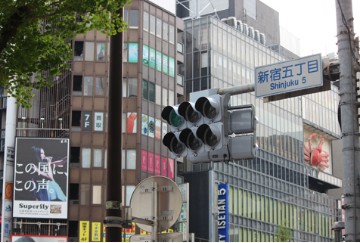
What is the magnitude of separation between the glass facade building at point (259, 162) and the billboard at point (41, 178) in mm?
16195

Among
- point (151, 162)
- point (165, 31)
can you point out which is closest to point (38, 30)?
point (151, 162)

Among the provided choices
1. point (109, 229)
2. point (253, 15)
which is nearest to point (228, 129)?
point (109, 229)

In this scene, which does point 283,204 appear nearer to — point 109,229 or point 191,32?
point 191,32

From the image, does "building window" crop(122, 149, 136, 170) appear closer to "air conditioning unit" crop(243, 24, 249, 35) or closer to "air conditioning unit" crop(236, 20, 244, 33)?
"air conditioning unit" crop(236, 20, 244, 33)

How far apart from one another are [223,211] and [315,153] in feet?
109

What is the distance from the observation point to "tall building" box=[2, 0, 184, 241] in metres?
65.6

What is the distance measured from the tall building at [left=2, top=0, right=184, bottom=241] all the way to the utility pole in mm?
53182

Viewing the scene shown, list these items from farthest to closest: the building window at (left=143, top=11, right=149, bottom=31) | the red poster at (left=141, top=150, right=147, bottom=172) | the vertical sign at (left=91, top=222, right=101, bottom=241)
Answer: the building window at (left=143, top=11, right=149, bottom=31), the red poster at (left=141, top=150, right=147, bottom=172), the vertical sign at (left=91, top=222, right=101, bottom=241)

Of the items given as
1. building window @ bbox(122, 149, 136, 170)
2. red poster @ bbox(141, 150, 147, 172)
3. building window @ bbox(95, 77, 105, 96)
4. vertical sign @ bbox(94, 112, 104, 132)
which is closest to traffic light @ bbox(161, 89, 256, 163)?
building window @ bbox(122, 149, 136, 170)

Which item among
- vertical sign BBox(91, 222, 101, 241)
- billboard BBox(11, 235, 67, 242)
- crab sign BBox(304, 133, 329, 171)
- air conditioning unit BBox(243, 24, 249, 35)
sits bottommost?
billboard BBox(11, 235, 67, 242)

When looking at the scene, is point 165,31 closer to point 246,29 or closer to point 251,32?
point 246,29

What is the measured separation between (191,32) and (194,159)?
6964 centimetres

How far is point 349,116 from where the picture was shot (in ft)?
37.4

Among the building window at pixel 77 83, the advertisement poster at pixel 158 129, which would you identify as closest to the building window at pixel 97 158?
the advertisement poster at pixel 158 129
